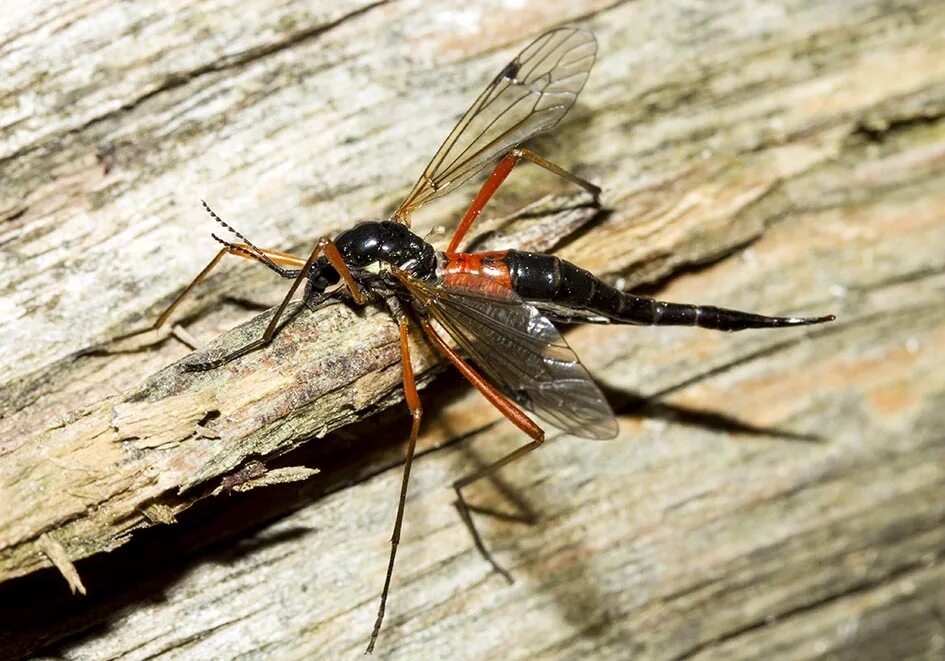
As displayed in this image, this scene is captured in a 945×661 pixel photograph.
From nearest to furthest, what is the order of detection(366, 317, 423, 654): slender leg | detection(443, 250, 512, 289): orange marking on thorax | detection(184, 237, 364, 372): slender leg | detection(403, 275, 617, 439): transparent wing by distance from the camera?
detection(184, 237, 364, 372): slender leg < detection(366, 317, 423, 654): slender leg < detection(403, 275, 617, 439): transparent wing < detection(443, 250, 512, 289): orange marking on thorax

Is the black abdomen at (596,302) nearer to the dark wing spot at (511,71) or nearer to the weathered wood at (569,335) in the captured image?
the weathered wood at (569,335)

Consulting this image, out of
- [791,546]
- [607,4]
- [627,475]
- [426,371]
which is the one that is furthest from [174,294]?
[791,546]

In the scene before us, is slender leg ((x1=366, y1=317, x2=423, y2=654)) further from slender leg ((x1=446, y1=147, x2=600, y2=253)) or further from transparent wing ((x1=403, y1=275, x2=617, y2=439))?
slender leg ((x1=446, y1=147, x2=600, y2=253))

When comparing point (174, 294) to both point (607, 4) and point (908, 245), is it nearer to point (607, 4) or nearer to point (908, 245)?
point (607, 4)

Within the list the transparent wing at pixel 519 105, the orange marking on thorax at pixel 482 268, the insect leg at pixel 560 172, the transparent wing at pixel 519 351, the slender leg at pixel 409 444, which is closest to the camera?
the slender leg at pixel 409 444

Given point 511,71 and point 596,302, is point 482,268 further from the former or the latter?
point 511,71

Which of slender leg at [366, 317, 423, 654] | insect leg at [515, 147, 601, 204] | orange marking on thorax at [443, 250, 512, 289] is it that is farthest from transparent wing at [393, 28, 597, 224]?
slender leg at [366, 317, 423, 654]

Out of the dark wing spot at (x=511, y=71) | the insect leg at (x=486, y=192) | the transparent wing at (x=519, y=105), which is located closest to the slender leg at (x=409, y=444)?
the insect leg at (x=486, y=192)
